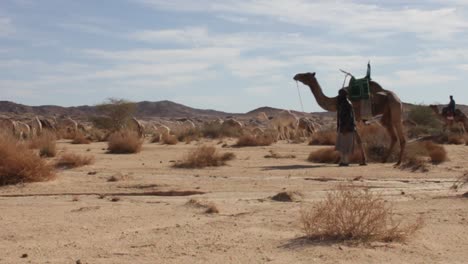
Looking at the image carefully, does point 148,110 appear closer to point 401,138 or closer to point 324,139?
point 324,139

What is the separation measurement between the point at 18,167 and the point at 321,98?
37.1ft

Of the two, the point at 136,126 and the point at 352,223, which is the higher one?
the point at 136,126

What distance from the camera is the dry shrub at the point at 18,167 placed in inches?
552

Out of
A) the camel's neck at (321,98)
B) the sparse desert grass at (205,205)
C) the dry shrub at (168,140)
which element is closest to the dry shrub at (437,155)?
the camel's neck at (321,98)

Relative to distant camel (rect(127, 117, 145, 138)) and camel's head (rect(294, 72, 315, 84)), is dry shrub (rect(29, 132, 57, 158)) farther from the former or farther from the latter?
distant camel (rect(127, 117, 145, 138))

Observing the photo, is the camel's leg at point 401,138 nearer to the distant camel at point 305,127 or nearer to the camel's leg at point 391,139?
the camel's leg at point 391,139

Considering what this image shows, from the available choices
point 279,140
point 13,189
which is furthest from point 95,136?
point 13,189

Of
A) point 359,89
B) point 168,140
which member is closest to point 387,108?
point 359,89

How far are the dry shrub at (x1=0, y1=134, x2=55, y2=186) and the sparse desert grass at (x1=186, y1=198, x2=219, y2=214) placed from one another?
4.25 meters

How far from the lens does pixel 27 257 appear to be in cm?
755

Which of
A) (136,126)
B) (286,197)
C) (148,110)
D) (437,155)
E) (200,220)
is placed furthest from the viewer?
(148,110)

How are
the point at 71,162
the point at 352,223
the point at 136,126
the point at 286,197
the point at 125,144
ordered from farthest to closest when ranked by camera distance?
the point at 136,126
the point at 125,144
the point at 71,162
the point at 286,197
the point at 352,223

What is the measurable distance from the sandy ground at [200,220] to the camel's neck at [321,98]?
17.1 ft

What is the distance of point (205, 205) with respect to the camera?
11.0 meters
